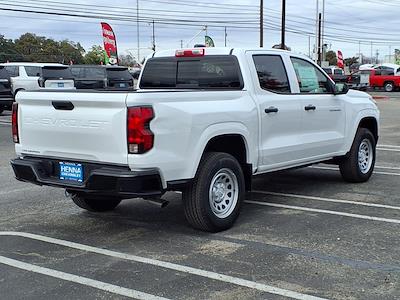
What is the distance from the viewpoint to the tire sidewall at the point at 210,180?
555cm

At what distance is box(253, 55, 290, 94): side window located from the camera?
6609mm

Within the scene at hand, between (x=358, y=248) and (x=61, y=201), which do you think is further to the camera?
(x=61, y=201)

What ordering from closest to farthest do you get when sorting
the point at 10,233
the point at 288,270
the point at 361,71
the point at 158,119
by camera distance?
1. the point at 288,270
2. the point at 158,119
3. the point at 10,233
4. the point at 361,71

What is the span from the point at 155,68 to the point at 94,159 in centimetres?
235

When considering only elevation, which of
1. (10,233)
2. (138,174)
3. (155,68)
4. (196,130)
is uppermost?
(155,68)

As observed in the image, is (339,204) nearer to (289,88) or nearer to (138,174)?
(289,88)

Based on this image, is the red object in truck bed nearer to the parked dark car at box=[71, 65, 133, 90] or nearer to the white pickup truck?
the parked dark car at box=[71, 65, 133, 90]

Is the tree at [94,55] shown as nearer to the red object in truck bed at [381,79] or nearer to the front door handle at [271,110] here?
the red object in truck bed at [381,79]

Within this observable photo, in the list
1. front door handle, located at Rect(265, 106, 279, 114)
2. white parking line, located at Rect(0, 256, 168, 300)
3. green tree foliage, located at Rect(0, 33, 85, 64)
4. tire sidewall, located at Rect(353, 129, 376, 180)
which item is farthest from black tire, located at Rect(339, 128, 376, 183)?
green tree foliage, located at Rect(0, 33, 85, 64)

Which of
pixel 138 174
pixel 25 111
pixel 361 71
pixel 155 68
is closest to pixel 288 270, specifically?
pixel 138 174

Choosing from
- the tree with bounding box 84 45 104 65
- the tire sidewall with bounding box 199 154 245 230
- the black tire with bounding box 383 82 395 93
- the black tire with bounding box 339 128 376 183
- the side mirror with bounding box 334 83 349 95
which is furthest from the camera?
the tree with bounding box 84 45 104 65

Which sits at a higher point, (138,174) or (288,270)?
(138,174)

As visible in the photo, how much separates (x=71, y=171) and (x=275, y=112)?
2.48 meters

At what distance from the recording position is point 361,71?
4341 centimetres
